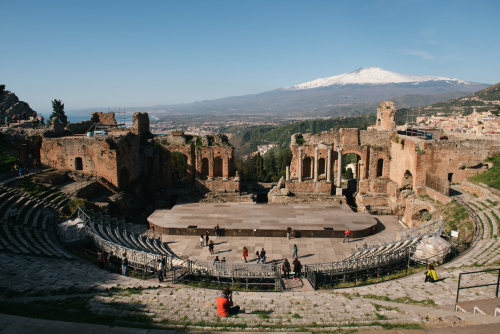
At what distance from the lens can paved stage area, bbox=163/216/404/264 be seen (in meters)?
21.2

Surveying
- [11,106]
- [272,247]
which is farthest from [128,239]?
[11,106]

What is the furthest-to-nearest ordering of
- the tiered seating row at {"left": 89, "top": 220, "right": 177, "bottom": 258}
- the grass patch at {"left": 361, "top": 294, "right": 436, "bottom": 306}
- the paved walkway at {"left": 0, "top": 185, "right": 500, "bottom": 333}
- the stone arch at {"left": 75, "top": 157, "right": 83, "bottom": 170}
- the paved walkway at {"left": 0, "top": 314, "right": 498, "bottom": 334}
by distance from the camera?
the stone arch at {"left": 75, "top": 157, "right": 83, "bottom": 170}, the tiered seating row at {"left": 89, "top": 220, "right": 177, "bottom": 258}, the grass patch at {"left": 361, "top": 294, "right": 436, "bottom": 306}, the paved walkway at {"left": 0, "top": 185, "right": 500, "bottom": 333}, the paved walkway at {"left": 0, "top": 314, "right": 498, "bottom": 334}

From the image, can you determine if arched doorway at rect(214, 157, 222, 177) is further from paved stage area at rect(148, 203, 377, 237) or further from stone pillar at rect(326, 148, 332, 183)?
stone pillar at rect(326, 148, 332, 183)

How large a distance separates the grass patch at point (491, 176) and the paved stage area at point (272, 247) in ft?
23.9

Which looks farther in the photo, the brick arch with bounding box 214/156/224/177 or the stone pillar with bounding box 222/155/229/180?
the brick arch with bounding box 214/156/224/177

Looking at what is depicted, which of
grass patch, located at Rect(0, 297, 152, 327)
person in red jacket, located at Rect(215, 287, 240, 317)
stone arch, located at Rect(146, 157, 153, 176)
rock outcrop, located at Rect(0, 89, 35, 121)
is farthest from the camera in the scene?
rock outcrop, located at Rect(0, 89, 35, 121)

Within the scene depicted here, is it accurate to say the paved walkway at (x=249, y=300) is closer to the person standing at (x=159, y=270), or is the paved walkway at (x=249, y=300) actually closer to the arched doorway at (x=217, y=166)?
the person standing at (x=159, y=270)

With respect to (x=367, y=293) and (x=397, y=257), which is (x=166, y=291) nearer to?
(x=367, y=293)

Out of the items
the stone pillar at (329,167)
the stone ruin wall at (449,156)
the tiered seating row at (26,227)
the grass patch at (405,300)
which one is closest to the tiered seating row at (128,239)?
the tiered seating row at (26,227)

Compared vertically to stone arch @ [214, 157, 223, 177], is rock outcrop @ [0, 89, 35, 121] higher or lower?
higher

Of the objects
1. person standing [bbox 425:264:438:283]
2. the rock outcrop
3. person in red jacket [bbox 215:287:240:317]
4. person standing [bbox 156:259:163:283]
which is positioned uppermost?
the rock outcrop

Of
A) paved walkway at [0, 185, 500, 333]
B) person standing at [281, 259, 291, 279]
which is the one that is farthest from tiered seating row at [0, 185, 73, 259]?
person standing at [281, 259, 291, 279]

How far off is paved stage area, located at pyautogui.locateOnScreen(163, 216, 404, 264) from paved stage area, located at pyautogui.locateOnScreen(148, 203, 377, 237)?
22.0 inches

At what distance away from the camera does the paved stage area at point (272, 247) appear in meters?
21.2
